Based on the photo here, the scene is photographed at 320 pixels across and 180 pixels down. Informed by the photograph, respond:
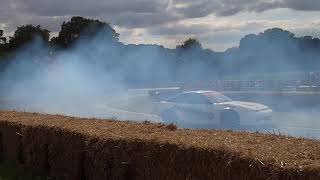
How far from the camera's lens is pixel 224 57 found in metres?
26.4

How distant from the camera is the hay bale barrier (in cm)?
445

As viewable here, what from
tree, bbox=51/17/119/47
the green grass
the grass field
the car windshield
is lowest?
the green grass

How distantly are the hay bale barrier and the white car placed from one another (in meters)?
8.85

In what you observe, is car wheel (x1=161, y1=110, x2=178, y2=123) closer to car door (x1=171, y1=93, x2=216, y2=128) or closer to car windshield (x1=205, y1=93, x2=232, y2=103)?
car door (x1=171, y1=93, x2=216, y2=128)

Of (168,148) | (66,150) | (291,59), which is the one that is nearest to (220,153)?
(168,148)

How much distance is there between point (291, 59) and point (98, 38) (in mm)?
9422

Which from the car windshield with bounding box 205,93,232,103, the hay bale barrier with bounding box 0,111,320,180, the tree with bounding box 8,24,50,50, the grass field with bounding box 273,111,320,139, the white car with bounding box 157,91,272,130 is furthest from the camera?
the tree with bounding box 8,24,50,50

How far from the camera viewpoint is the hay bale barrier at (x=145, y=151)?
4.45 metres

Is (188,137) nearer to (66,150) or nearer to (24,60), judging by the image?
(66,150)

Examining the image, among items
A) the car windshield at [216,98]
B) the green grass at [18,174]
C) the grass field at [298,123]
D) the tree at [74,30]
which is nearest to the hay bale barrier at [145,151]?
the green grass at [18,174]

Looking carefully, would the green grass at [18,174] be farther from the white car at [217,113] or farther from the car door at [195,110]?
the car door at [195,110]

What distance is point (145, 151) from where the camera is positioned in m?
5.67

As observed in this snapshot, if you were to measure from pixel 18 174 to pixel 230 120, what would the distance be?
9.66 meters

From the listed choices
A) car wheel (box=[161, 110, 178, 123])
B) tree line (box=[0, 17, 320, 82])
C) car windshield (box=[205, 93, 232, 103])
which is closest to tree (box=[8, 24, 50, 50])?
tree line (box=[0, 17, 320, 82])
